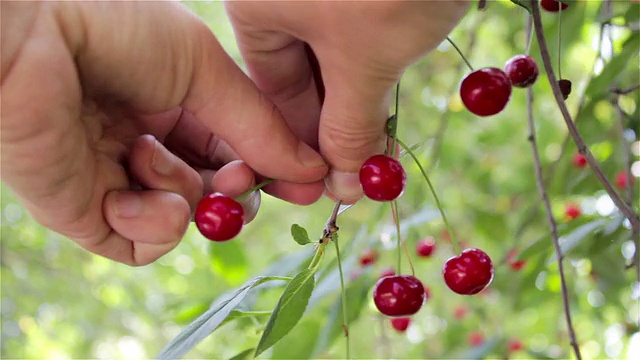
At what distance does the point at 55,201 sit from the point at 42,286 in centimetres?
220

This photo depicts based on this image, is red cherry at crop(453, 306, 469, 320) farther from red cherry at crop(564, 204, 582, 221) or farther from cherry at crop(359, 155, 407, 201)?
cherry at crop(359, 155, 407, 201)

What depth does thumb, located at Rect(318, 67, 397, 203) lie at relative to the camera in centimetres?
56

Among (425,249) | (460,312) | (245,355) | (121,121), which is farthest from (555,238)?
(460,312)

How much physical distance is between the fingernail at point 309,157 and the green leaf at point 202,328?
14 cm

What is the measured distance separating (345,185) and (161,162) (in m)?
0.18

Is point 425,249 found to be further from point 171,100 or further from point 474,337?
point 171,100

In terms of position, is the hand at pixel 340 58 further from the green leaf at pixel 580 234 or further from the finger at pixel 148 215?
the green leaf at pixel 580 234

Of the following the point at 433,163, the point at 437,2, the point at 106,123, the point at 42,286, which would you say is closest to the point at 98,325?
the point at 42,286

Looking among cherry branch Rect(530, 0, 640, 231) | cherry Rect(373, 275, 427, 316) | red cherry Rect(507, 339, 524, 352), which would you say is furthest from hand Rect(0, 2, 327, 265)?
red cherry Rect(507, 339, 524, 352)

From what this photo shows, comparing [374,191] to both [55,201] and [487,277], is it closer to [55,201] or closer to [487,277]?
[487,277]

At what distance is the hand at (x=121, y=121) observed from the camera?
1.82 ft

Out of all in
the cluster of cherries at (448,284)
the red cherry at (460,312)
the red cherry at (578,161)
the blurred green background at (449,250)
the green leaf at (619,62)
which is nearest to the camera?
the cluster of cherries at (448,284)

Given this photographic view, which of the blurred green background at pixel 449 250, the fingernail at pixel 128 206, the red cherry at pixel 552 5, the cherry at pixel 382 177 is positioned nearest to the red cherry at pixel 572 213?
the blurred green background at pixel 449 250

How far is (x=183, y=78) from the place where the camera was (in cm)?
63
